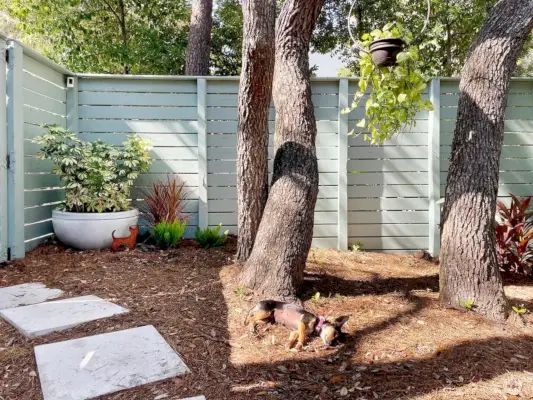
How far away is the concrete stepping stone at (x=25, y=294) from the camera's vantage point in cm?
257

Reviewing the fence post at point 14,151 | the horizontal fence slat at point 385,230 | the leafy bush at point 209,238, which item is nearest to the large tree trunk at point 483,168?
the horizontal fence slat at point 385,230

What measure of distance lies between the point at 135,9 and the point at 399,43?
22.7 feet

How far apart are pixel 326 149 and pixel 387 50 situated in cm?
212

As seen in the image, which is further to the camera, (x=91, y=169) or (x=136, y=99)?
(x=136, y=99)

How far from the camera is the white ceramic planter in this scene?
3.74 m

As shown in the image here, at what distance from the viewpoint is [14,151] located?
345cm

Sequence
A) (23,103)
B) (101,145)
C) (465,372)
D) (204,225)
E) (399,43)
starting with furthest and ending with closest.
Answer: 1. (204,225)
2. (101,145)
3. (23,103)
4. (399,43)
5. (465,372)

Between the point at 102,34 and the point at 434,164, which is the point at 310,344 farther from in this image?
the point at 102,34

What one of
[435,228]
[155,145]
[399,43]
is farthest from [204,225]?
[399,43]

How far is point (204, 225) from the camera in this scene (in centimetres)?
430

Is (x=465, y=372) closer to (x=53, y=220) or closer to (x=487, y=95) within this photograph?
(x=487, y=95)

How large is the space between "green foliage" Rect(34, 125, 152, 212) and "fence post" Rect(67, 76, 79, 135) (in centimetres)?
28

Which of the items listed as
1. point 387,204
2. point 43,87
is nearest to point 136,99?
point 43,87

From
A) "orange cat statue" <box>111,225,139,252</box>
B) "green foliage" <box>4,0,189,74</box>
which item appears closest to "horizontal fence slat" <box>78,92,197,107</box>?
"orange cat statue" <box>111,225,139,252</box>
